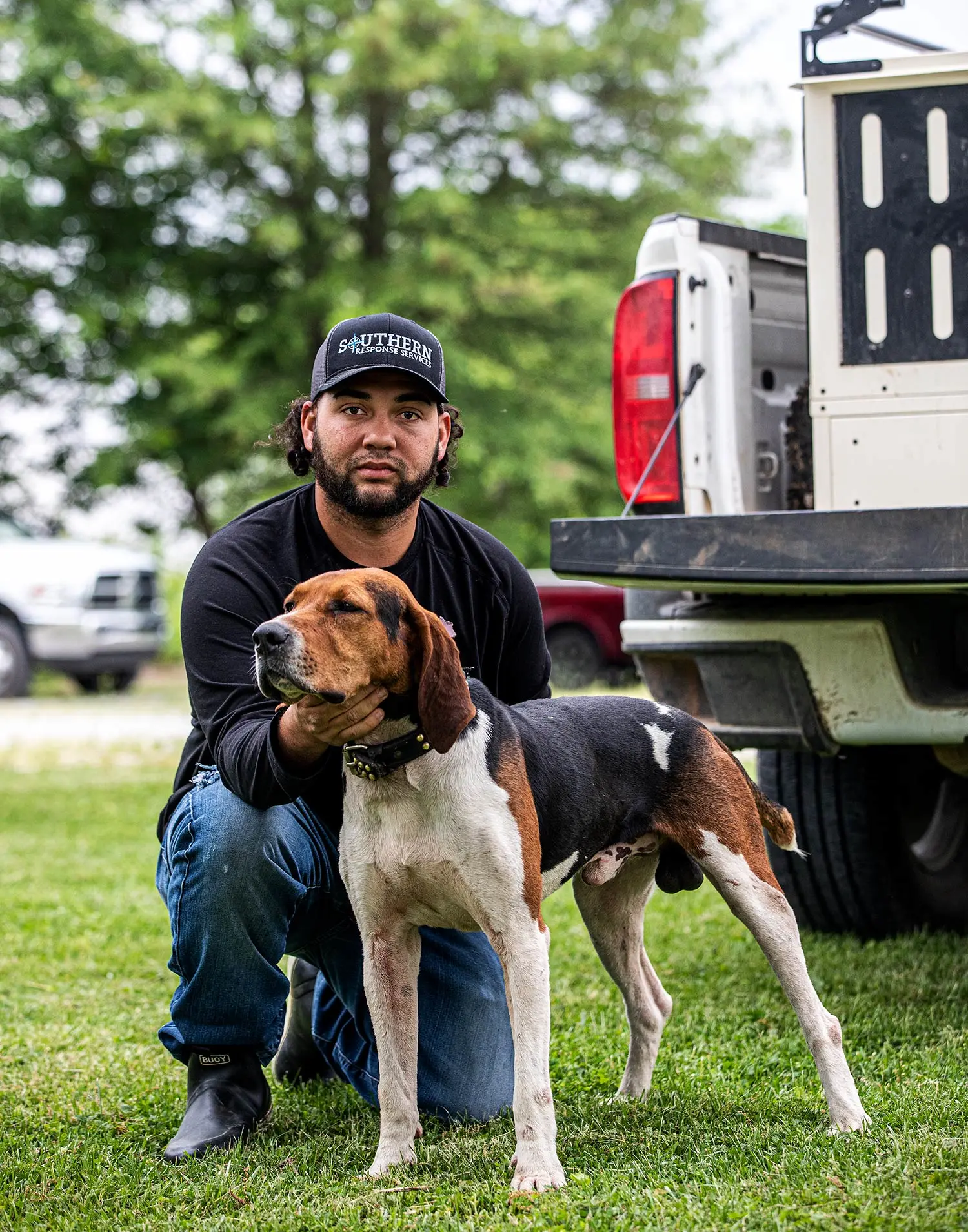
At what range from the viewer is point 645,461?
14.5ft

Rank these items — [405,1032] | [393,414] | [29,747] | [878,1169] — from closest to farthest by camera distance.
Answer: [878,1169] < [405,1032] < [393,414] < [29,747]

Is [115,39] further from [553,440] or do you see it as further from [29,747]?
[29,747]

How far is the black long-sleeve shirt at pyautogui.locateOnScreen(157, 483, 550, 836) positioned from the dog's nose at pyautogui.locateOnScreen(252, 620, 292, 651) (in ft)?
1.23

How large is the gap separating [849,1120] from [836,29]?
9.50 feet

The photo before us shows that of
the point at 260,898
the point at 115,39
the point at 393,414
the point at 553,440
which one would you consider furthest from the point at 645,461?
the point at 115,39

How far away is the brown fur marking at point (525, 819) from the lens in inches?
118

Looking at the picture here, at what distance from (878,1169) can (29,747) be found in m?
9.39

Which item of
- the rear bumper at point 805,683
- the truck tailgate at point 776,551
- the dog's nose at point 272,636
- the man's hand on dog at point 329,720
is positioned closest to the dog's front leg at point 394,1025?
the man's hand on dog at point 329,720

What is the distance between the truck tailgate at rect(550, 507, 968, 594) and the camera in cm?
354

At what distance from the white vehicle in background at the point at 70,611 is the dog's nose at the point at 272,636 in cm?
1313

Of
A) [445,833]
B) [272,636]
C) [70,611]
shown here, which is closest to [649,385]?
[445,833]

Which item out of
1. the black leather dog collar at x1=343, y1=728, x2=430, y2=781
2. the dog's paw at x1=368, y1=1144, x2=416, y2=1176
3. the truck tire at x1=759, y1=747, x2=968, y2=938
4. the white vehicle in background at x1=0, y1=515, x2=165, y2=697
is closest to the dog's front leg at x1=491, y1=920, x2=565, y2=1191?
the dog's paw at x1=368, y1=1144, x2=416, y2=1176

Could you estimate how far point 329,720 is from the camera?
2.90 m

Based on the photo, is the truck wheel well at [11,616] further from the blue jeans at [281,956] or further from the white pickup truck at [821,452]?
the blue jeans at [281,956]
